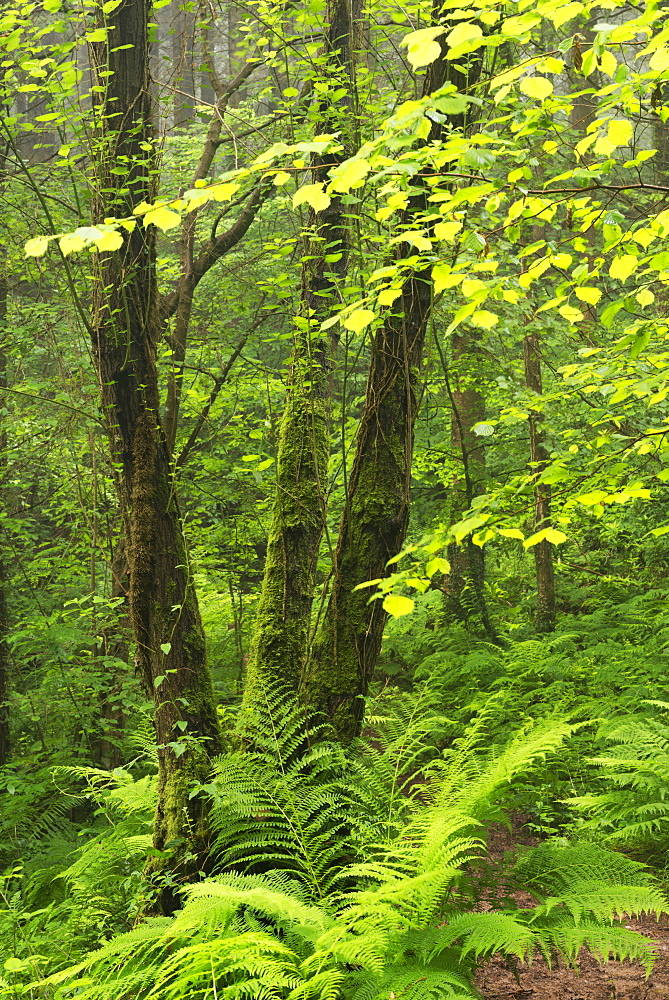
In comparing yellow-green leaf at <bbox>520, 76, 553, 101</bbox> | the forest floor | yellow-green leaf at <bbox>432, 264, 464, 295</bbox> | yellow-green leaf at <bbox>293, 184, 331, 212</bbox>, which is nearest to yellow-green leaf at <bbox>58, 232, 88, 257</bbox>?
yellow-green leaf at <bbox>293, 184, 331, 212</bbox>

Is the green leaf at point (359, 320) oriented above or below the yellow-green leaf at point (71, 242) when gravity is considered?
below

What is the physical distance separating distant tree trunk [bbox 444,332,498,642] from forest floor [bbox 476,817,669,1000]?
3405 millimetres

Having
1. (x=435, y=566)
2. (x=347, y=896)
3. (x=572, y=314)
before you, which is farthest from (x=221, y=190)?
(x=347, y=896)

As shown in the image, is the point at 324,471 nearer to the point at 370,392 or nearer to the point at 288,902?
the point at 370,392

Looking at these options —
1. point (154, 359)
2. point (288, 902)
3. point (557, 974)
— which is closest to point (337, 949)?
point (288, 902)

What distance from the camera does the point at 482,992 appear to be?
118 inches

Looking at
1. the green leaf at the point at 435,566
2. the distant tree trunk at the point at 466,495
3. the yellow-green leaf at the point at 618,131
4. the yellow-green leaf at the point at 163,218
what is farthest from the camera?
the distant tree trunk at the point at 466,495

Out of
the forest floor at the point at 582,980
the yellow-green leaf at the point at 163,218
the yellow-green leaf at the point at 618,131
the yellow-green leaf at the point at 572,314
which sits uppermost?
the yellow-green leaf at the point at 618,131

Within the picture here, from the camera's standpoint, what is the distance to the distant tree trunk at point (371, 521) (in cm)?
364

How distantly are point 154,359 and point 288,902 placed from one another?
8.71 feet

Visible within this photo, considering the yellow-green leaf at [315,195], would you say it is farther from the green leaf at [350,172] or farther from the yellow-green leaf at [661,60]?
the yellow-green leaf at [661,60]

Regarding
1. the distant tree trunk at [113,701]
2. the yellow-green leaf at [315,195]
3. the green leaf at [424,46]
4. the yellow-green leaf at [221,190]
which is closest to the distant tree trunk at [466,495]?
the distant tree trunk at [113,701]

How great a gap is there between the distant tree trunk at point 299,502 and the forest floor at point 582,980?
4.83 ft

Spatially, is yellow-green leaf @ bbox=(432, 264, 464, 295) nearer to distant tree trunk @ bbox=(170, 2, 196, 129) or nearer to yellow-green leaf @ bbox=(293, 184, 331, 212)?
yellow-green leaf @ bbox=(293, 184, 331, 212)
